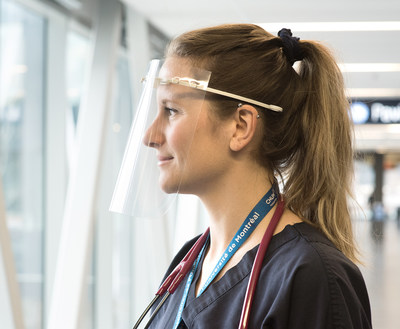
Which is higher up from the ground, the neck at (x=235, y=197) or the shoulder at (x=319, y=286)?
the neck at (x=235, y=197)

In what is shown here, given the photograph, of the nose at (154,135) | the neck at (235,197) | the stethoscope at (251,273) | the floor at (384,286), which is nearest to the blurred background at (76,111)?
the floor at (384,286)

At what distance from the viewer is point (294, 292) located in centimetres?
135

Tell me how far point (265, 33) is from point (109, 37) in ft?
12.8

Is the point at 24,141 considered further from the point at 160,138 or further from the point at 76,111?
the point at 160,138

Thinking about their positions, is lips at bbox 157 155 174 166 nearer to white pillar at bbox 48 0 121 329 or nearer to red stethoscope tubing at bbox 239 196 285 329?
red stethoscope tubing at bbox 239 196 285 329

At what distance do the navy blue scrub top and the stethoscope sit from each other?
0.7 inches

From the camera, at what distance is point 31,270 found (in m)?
5.52

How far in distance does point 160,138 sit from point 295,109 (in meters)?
0.36

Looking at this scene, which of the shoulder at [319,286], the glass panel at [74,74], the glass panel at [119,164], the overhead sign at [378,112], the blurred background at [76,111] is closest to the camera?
the shoulder at [319,286]

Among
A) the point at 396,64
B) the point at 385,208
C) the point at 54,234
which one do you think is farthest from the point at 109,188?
the point at 385,208

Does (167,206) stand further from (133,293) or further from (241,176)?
(133,293)

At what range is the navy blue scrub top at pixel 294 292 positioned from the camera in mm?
1333

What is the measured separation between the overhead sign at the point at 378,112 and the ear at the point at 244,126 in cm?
822

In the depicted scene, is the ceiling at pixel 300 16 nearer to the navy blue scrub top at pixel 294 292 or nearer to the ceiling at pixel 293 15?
the ceiling at pixel 293 15
